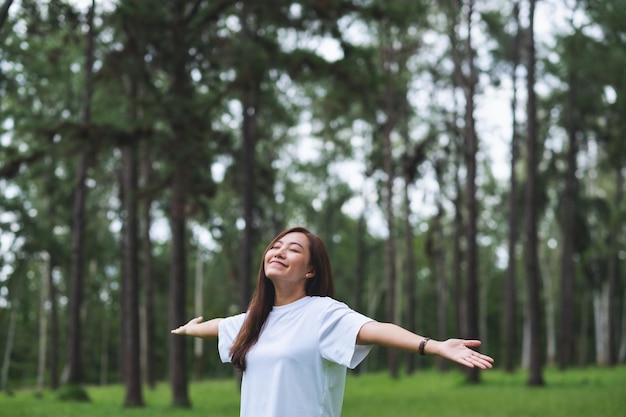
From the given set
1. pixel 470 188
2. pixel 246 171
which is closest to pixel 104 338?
pixel 470 188

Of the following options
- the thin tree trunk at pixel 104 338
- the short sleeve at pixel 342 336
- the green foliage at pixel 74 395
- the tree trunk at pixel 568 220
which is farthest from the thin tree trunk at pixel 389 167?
the short sleeve at pixel 342 336

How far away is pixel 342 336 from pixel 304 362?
174 millimetres

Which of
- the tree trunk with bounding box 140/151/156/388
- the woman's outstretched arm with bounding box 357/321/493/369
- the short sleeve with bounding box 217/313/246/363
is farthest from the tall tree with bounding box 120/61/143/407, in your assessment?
the woman's outstretched arm with bounding box 357/321/493/369

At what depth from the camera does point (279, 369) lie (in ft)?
10.2

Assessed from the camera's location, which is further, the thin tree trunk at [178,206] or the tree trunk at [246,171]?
the tree trunk at [246,171]

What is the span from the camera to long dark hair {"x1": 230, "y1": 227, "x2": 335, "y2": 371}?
3.28 meters

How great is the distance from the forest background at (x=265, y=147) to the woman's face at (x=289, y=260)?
7.54 meters

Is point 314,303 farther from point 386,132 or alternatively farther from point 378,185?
point 378,185

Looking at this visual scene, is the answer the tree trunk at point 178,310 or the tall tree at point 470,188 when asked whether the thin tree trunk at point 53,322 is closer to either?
the tree trunk at point 178,310

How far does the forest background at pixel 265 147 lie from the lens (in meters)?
16.2

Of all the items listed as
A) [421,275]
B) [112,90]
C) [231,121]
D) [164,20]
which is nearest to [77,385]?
[112,90]

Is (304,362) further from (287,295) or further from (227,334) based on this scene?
(227,334)

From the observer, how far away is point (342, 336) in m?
3.09

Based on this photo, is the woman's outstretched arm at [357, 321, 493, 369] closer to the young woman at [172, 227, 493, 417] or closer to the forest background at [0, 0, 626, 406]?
the young woman at [172, 227, 493, 417]
